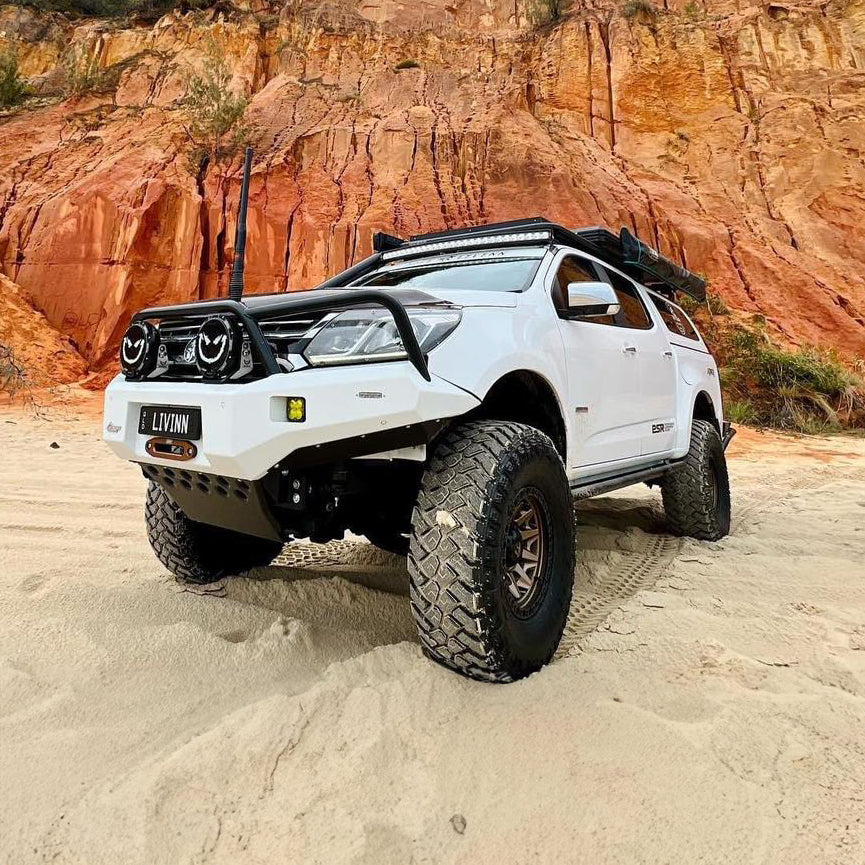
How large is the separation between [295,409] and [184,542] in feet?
4.22

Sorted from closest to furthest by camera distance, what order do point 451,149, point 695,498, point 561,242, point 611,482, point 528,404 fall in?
point 528,404
point 611,482
point 561,242
point 695,498
point 451,149

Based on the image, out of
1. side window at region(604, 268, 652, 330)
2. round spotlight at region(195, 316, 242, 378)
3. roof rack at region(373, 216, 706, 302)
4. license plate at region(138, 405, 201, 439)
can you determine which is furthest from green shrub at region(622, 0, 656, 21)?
license plate at region(138, 405, 201, 439)

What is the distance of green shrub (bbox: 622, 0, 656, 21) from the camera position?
18.7 m

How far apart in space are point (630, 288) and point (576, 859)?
135 inches

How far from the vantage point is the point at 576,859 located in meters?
1.28

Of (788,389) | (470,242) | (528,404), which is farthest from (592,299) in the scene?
(788,389)

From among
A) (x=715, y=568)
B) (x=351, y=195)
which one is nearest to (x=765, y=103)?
(x=351, y=195)

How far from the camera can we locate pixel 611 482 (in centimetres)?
303

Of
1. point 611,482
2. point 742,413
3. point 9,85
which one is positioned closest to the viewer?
point 611,482

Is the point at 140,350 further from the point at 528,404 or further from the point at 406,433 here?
the point at 528,404

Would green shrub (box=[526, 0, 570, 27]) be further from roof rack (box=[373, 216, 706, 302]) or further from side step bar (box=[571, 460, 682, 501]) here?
side step bar (box=[571, 460, 682, 501])

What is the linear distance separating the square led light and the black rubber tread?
2.92 metres

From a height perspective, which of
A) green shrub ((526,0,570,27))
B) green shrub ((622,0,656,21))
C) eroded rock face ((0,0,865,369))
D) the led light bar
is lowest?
the led light bar

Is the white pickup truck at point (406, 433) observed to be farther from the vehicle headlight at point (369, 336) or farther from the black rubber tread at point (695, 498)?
the black rubber tread at point (695, 498)
